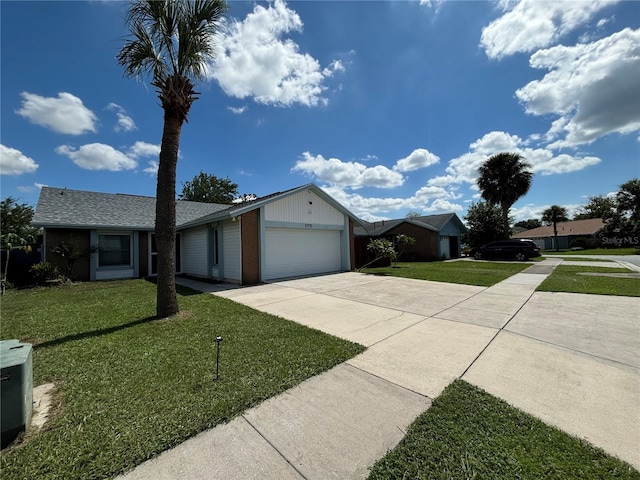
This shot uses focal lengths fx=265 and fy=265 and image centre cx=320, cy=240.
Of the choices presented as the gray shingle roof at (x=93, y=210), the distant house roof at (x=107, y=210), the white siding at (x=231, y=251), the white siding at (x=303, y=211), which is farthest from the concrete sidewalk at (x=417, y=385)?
the gray shingle roof at (x=93, y=210)

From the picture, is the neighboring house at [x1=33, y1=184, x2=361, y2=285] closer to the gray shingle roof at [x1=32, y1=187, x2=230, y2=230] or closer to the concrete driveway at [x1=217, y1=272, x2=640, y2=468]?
the gray shingle roof at [x1=32, y1=187, x2=230, y2=230]

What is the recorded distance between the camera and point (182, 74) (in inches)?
240

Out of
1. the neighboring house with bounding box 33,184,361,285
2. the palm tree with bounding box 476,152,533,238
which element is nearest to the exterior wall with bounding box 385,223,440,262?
the palm tree with bounding box 476,152,533,238

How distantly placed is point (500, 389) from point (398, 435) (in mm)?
1560

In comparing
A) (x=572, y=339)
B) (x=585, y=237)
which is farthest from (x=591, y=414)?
(x=585, y=237)

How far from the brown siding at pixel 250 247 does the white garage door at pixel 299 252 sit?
63 cm

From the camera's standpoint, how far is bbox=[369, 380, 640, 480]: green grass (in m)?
1.93

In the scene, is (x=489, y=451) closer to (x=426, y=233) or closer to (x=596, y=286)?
(x=596, y=286)

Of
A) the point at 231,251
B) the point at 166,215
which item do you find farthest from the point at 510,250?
the point at 166,215

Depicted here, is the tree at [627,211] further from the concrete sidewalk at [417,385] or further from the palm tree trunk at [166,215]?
the palm tree trunk at [166,215]

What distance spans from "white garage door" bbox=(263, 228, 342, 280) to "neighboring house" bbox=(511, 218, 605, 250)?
43.2 metres

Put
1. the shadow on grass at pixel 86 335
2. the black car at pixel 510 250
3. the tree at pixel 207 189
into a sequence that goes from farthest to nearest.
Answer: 1. the tree at pixel 207 189
2. the black car at pixel 510 250
3. the shadow on grass at pixel 86 335

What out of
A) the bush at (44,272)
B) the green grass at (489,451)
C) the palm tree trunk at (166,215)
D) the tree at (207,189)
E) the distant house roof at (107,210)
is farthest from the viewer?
the tree at (207,189)

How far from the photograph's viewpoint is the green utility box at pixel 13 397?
221 cm
